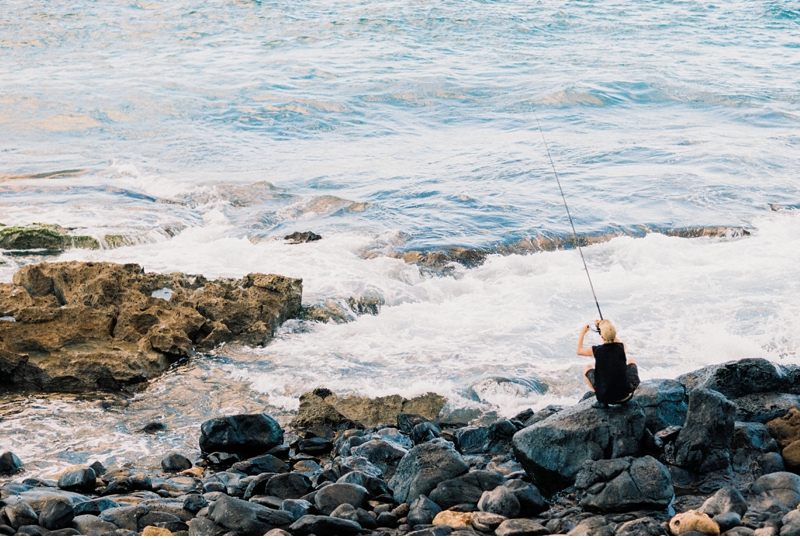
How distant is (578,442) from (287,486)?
2.14 meters

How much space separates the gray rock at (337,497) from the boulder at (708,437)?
2.36 m

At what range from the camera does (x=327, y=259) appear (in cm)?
1192

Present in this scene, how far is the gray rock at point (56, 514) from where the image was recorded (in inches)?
195

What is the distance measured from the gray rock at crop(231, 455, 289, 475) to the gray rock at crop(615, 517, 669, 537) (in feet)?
9.28

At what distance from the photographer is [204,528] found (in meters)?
5.02

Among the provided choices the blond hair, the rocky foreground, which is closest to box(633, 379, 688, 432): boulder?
the rocky foreground

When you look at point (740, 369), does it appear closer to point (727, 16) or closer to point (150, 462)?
point (150, 462)

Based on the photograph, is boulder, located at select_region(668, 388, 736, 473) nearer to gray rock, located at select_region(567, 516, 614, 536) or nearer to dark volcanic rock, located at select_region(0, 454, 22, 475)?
gray rock, located at select_region(567, 516, 614, 536)

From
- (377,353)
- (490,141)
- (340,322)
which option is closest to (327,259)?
(340,322)

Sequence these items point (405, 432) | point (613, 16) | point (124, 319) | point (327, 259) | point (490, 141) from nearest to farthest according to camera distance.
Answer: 1. point (405, 432)
2. point (124, 319)
3. point (327, 259)
4. point (490, 141)
5. point (613, 16)

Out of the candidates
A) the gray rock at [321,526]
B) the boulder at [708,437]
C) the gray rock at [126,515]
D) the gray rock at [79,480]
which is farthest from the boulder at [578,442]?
the gray rock at [79,480]

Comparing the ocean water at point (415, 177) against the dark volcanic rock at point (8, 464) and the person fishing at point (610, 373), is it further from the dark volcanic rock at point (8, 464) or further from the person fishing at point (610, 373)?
the person fishing at point (610, 373)

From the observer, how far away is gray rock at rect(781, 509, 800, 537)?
14.7 ft

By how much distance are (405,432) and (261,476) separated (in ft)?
5.65
